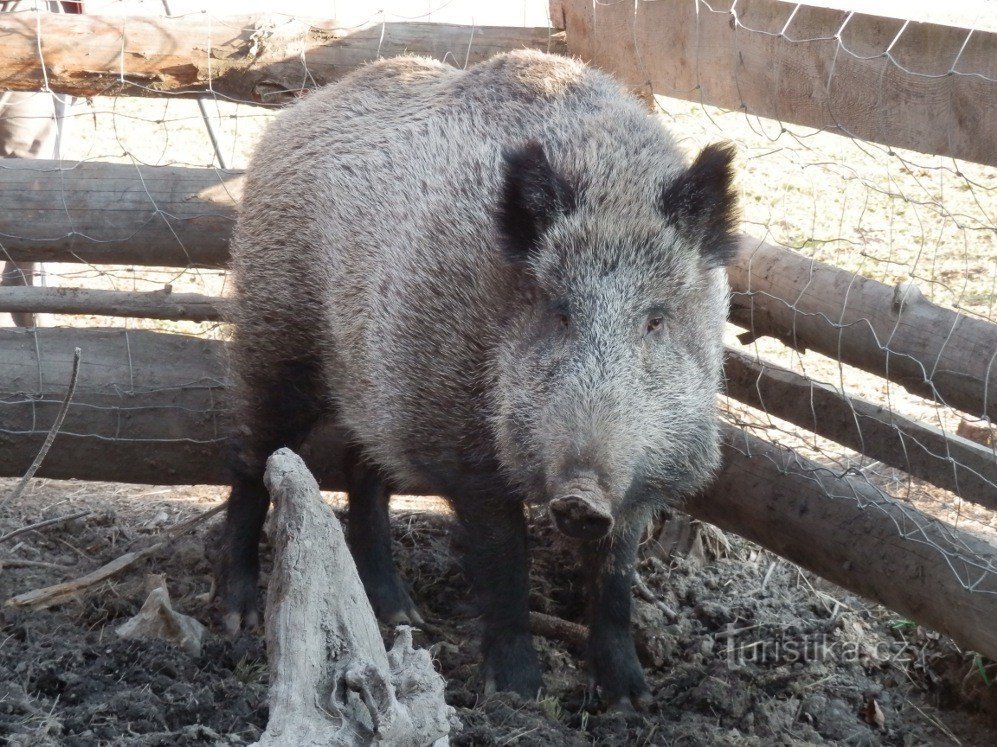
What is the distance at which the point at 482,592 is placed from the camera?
3.73 meters

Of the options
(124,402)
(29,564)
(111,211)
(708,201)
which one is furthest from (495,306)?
(29,564)

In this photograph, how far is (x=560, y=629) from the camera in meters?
4.18

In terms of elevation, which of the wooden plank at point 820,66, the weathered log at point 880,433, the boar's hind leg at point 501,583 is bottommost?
the boar's hind leg at point 501,583

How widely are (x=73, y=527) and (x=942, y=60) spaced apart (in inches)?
155

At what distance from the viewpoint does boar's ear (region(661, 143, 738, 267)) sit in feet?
11.3

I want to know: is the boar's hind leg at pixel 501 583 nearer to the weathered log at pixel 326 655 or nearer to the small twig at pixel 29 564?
the weathered log at pixel 326 655

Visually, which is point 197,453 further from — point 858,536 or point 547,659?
point 858,536

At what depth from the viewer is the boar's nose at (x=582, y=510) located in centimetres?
285

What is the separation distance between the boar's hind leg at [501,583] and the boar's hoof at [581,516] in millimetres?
744

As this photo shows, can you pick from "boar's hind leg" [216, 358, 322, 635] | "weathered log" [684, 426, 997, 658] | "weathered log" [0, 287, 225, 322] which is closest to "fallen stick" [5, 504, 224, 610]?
"boar's hind leg" [216, 358, 322, 635]

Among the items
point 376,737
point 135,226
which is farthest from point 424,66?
point 376,737

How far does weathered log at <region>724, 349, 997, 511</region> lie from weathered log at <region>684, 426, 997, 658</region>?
156 mm

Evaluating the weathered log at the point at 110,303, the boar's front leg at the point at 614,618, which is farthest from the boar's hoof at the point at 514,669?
the weathered log at the point at 110,303

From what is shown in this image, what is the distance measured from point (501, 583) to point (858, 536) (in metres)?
1.24
